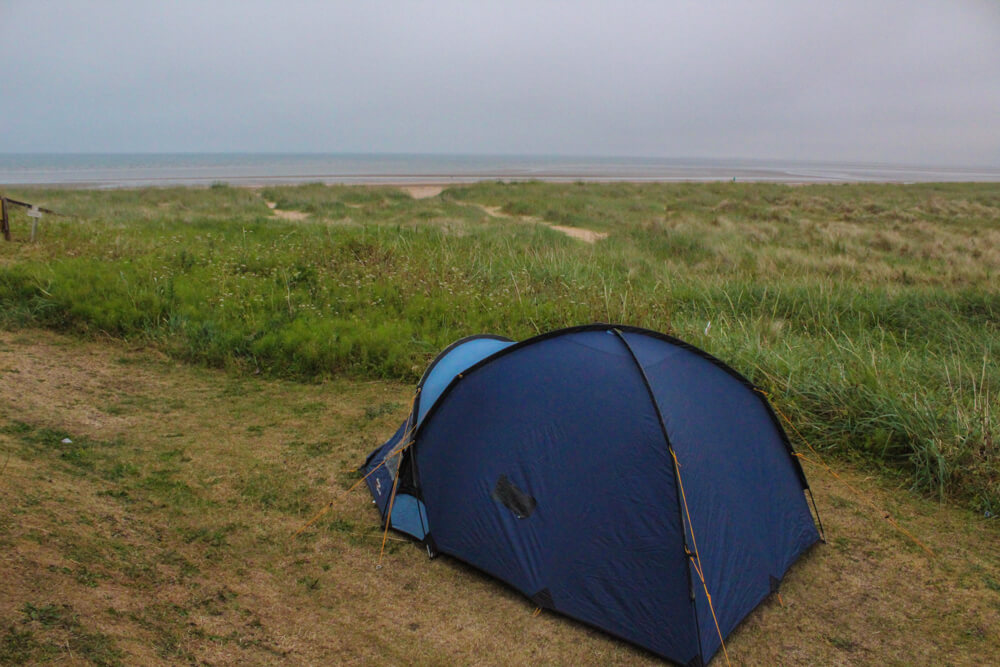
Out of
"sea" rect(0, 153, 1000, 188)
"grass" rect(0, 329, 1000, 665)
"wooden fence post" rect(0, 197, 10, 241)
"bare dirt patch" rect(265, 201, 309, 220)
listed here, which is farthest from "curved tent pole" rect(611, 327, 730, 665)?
"sea" rect(0, 153, 1000, 188)

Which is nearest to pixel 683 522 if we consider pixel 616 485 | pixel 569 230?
pixel 616 485

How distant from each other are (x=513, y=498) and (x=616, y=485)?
73 centimetres

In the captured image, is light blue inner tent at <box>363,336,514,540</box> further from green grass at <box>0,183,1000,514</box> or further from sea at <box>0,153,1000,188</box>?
sea at <box>0,153,1000,188</box>

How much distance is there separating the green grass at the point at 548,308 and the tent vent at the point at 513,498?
2022 millimetres

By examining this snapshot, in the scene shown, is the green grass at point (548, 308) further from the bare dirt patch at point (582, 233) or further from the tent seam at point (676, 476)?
the bare dirt patch at point (582, 233)

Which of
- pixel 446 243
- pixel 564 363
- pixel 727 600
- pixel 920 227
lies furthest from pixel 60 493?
pixel 920 227

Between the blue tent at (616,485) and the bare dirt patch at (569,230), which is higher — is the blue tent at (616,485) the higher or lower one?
the lower one


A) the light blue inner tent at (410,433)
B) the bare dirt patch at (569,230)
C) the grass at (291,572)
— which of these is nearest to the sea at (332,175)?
the bare dirt patch at (569,230)

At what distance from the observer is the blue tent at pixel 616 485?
387cm

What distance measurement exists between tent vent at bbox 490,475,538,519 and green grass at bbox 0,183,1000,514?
2.02m

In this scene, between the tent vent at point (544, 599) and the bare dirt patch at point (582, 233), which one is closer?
the tent vent at point (544, 599)

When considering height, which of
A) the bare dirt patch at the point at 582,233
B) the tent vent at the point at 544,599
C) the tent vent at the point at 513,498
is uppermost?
the bare dirt patch at the point at 582,233

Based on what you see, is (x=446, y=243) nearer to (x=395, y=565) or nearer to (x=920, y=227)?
(x=395, y=565)

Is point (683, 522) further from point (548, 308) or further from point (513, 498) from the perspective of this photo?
point (548, 308)
